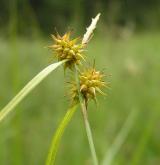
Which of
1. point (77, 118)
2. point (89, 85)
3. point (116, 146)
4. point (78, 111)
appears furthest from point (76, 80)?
point (78, 111)

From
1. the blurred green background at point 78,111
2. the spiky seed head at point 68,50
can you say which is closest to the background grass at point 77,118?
the blurred green background at point 78,111

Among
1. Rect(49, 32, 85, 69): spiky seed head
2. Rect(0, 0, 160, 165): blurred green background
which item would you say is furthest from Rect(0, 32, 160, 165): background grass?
Rect(49, 32, 85, 69): spiky seed head

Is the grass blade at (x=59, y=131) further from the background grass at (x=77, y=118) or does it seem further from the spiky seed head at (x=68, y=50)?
the background grass at (x=77, y=118)

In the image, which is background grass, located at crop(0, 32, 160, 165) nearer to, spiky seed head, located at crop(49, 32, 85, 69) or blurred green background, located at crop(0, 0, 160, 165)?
blurred green background, located at crop(0, 0, 160, 165)

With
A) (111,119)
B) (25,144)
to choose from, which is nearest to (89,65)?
(25,144)

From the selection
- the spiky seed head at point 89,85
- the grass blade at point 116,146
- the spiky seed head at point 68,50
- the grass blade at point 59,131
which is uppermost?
the spiky seed head at point 68,50
